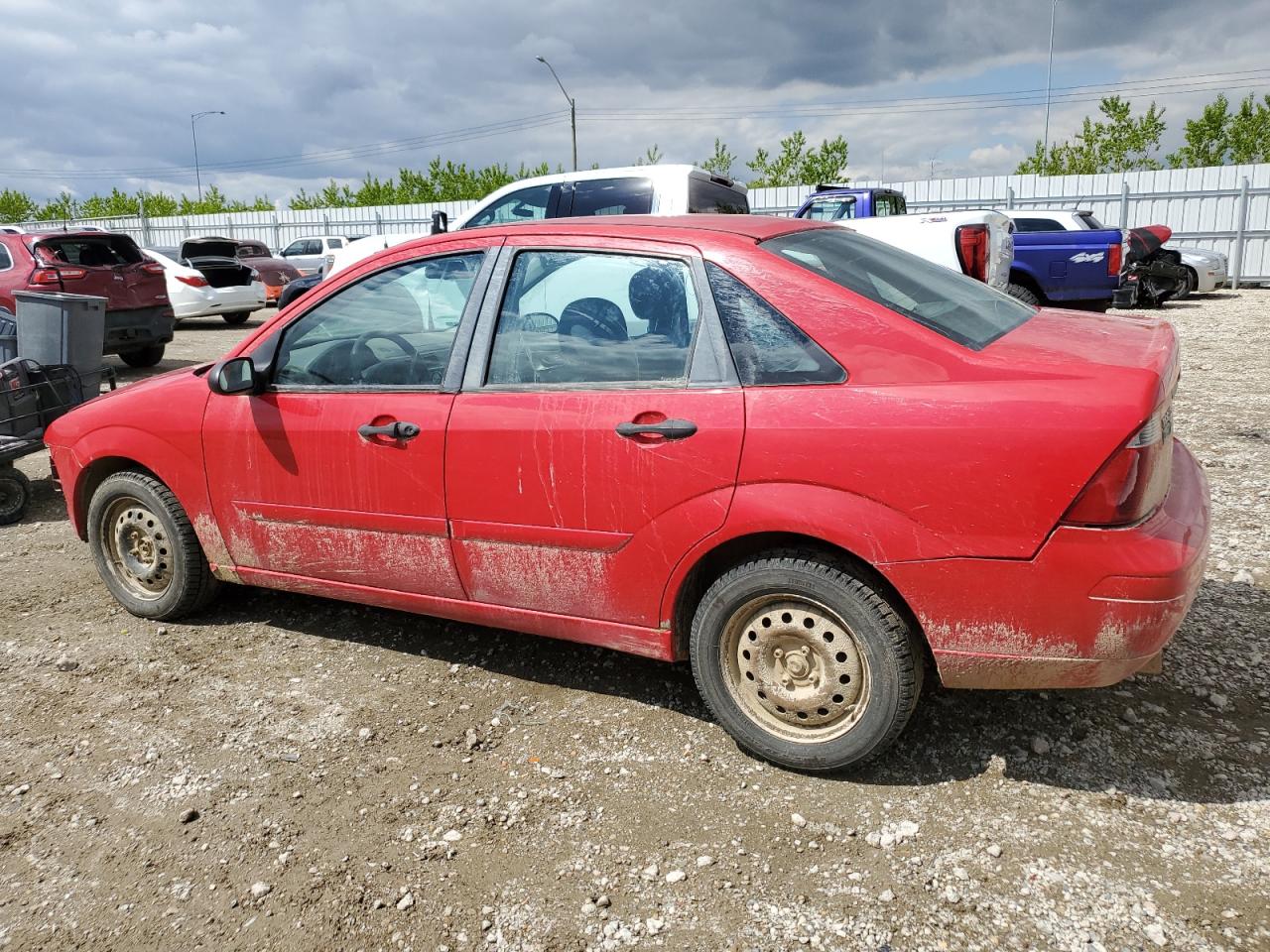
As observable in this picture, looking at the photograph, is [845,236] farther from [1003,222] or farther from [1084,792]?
[1003,222]

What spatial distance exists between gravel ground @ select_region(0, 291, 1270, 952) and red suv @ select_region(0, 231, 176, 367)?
8416mm

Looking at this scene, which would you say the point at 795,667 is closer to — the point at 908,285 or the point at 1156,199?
the point at 908,285

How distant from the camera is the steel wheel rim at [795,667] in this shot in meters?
2.89

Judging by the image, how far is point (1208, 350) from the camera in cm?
1189

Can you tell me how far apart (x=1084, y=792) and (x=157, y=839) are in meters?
2.77

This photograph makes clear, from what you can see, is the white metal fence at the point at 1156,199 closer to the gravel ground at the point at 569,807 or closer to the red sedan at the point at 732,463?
the gravel ground at the point at 569,807

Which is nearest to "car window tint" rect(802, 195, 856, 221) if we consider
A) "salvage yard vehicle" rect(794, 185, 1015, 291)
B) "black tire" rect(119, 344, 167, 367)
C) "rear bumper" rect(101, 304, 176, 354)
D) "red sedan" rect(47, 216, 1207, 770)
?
"salvage yard vehicle" rect(794, 185, 1015, 291)

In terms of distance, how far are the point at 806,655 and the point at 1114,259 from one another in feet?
43.1

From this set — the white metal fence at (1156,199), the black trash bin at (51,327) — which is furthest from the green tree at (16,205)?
the black trash bin at (51,327)

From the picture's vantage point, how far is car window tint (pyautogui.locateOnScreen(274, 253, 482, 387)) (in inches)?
138

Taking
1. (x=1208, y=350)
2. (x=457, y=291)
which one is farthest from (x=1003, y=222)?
(x=457, y=291)

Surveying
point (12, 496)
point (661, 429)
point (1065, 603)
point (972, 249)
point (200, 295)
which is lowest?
point (12, 496)

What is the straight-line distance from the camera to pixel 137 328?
11703 mm

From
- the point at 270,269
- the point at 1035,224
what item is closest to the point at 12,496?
the point at 270,269
